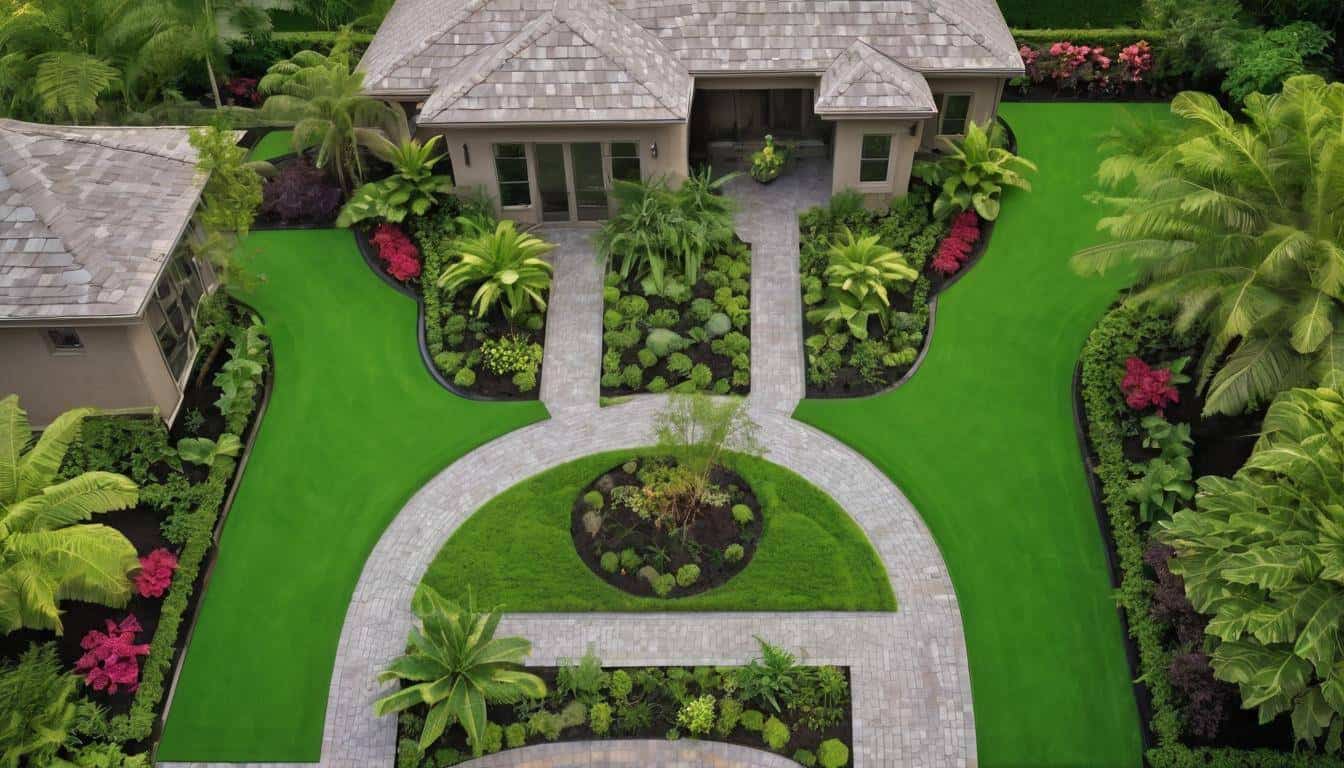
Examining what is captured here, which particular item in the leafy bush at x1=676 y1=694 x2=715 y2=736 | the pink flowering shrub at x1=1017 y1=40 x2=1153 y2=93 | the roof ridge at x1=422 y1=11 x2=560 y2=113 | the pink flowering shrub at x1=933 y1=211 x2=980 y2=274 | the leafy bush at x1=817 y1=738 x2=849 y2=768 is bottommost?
the leafy bush at x1=817 y1=738 x2=849 y2=768

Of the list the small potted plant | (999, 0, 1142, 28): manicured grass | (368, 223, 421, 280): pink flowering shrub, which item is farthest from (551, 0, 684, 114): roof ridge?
(999, 0, 1142, 28): manicured grass

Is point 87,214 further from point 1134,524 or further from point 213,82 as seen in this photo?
point 1134,524

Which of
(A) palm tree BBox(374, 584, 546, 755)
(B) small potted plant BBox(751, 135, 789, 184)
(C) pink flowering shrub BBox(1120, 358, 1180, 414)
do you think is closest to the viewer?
(A) palm tree BBox(374, 584, 546, 755)

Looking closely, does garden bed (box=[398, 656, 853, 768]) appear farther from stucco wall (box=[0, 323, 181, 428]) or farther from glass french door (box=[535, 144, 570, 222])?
glass french door (box=[535, 144, 570, 222])

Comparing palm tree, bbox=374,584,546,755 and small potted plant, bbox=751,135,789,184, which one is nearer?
palm tree, bbox=374,584,546,755

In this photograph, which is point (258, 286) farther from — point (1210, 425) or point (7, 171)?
point (1210, 425)

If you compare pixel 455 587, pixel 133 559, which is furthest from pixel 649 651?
pixel 133 559

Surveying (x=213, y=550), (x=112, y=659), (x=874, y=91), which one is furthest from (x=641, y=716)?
(x=874, y=91)
